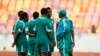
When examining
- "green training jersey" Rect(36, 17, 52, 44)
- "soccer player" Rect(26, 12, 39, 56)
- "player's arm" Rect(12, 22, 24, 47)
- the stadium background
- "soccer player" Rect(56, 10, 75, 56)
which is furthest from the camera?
the stadium background

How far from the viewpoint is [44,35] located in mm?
13625

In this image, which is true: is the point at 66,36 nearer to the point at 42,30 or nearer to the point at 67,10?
the point at 42,30

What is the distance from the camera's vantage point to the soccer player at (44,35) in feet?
44.7

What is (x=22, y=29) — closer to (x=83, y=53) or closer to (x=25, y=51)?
(x=25, y=51)

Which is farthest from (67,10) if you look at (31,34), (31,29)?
(31,34)

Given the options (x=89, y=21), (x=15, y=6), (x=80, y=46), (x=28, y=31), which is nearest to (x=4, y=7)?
(x=15, y=6)

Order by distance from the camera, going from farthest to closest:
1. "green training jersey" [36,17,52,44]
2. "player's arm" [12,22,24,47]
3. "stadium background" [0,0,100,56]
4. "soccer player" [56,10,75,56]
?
"stadium background" [0,0,100,56]
"player's arm" [12,22,24,47]
"soccer player" [56,10,75,56]
"green training jersey" [36,17,52,44]

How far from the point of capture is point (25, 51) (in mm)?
15141

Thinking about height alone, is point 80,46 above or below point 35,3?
below

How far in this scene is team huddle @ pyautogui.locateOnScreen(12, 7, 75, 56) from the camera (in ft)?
44.8

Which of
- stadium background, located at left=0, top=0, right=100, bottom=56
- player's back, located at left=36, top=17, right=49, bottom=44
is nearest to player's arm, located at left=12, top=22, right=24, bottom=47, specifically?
player's back, located at left=36, top=17, right=49, bottom=44

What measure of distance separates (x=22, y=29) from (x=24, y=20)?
348mm

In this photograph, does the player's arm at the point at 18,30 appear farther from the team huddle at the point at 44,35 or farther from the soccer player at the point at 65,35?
the soccer player at the point at 65,35

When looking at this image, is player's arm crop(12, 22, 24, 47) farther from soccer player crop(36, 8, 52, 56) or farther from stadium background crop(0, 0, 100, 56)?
stadium background crop(0, 0, 100, 56)
